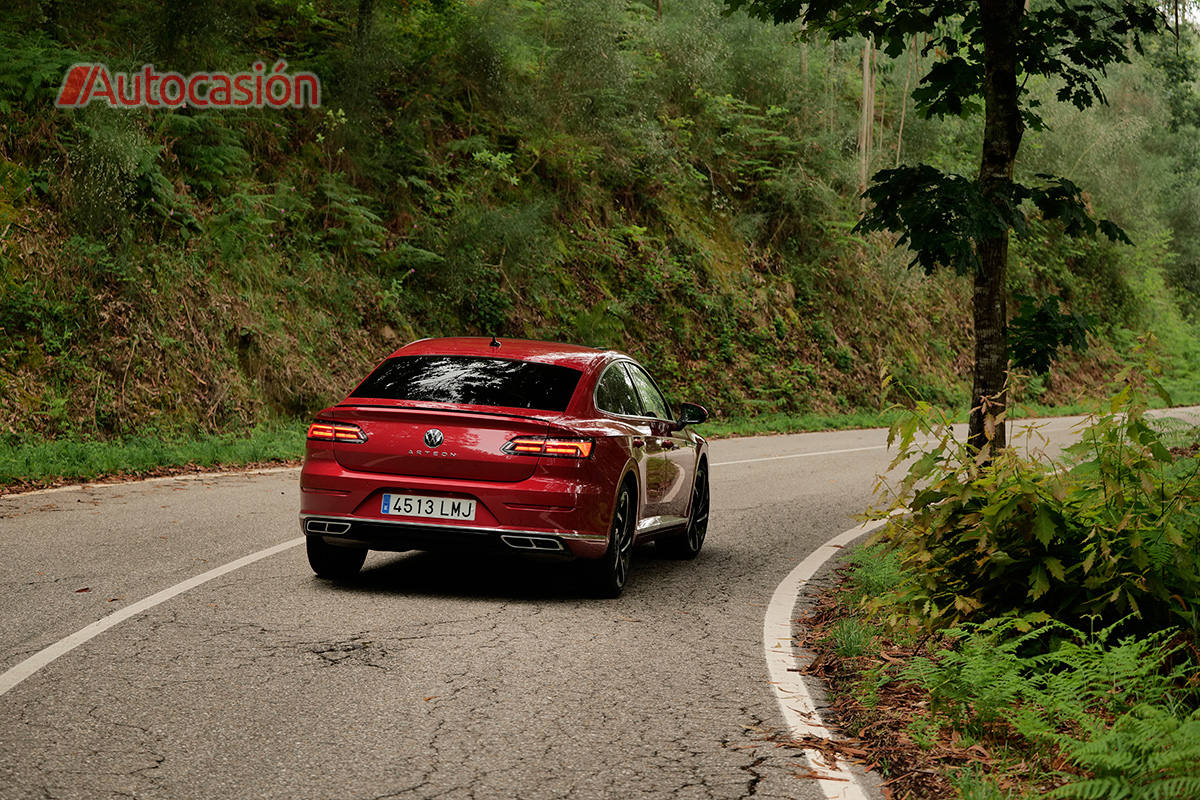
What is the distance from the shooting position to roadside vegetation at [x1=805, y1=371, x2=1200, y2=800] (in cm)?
448

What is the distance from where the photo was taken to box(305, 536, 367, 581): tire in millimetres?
7926

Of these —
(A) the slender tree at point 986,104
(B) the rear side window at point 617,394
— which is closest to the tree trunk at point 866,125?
(A) the slender tree at point 986,104

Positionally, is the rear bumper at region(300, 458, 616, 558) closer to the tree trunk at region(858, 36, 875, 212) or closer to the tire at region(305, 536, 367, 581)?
the tire at region(305, 536, 367, 581)

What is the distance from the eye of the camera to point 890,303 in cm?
3678

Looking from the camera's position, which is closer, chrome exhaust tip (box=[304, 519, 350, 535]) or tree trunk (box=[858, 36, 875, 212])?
chrome exhaust tip (box=[304, 519, 350, 535])

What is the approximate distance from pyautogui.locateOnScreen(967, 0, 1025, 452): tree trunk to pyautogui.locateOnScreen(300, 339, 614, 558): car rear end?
9.92 ft

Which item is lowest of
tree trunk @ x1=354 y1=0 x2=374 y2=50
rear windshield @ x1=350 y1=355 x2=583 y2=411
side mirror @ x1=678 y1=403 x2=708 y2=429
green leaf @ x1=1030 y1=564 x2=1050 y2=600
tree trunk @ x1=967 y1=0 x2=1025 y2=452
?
green leaf @ x1=1030 y1=564 x2=1050 y2=600

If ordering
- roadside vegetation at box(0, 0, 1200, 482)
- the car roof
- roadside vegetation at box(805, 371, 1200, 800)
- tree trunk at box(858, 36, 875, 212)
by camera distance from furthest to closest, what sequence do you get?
1. tree trunk at box(858, 36, 875, 212)
2. roadside vegetation at box(0, 0, 1200, 482)
3. the car roof
4. roadside vegetation at box(805, 371, 1200, 800)

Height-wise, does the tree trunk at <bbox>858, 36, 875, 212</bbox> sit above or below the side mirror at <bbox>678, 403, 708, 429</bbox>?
above

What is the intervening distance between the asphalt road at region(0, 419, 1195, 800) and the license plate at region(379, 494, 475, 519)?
1.89 feet

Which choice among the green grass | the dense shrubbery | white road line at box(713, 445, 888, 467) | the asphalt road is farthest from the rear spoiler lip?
white road line at box(713, 445, 888, 467)

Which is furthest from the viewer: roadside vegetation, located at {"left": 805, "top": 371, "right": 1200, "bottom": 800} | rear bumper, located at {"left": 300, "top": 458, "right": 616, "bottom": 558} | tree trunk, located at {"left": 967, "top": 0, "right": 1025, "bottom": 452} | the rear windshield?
tree trunk, located at {"left": 967, "top": 0, "right": 1025, "bottom": 452}

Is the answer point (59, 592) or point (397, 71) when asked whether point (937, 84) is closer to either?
point (59, 592)

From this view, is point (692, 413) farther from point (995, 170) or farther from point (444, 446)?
point (995, 170)
